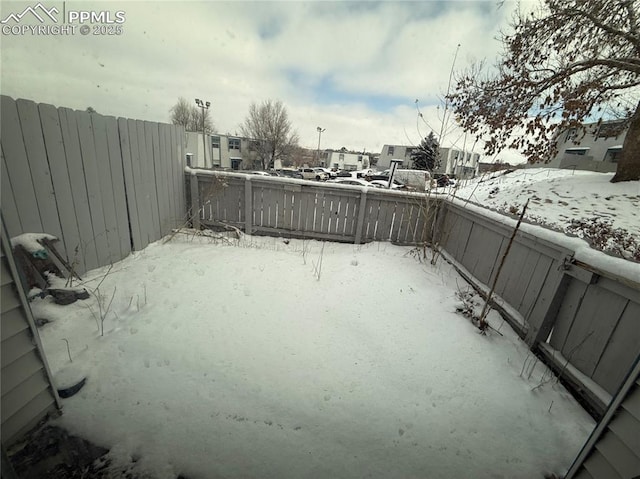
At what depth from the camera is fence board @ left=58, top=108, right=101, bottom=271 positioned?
2.60 m

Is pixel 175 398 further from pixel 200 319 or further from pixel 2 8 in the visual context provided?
pixel 2 8

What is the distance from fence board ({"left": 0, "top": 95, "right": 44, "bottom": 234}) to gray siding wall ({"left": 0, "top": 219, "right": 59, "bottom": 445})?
1600 millimetres

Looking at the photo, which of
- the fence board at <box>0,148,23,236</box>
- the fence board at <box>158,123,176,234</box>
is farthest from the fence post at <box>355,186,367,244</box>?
the fence board at <box>0,148,23,236</box>

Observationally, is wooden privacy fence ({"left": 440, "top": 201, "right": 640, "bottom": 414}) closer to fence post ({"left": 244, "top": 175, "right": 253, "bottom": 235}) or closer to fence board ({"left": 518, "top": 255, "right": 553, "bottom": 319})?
fence board ({"left": 518, "top": 255, "right": 553, "bottom": 319})

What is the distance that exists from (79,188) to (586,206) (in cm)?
821

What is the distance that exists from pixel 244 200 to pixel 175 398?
4032mm

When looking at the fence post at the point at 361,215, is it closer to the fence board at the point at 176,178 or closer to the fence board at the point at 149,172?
the fence board at the point at 176,178

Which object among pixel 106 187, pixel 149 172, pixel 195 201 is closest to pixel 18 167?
pixel 106 187

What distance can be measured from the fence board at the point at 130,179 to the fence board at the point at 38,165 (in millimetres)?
968

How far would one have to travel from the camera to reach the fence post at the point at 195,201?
16.2ft

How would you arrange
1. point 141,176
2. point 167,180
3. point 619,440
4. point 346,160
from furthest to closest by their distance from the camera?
1. point 346,160
2. point 167,180
3. point 141,176
4. point 619,440

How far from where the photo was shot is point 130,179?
138 inches

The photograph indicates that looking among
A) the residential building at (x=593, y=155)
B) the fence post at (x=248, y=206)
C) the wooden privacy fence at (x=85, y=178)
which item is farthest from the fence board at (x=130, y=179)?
the residential building at (x=593, y=155)

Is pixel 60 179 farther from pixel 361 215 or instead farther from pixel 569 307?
pixel 569 307
